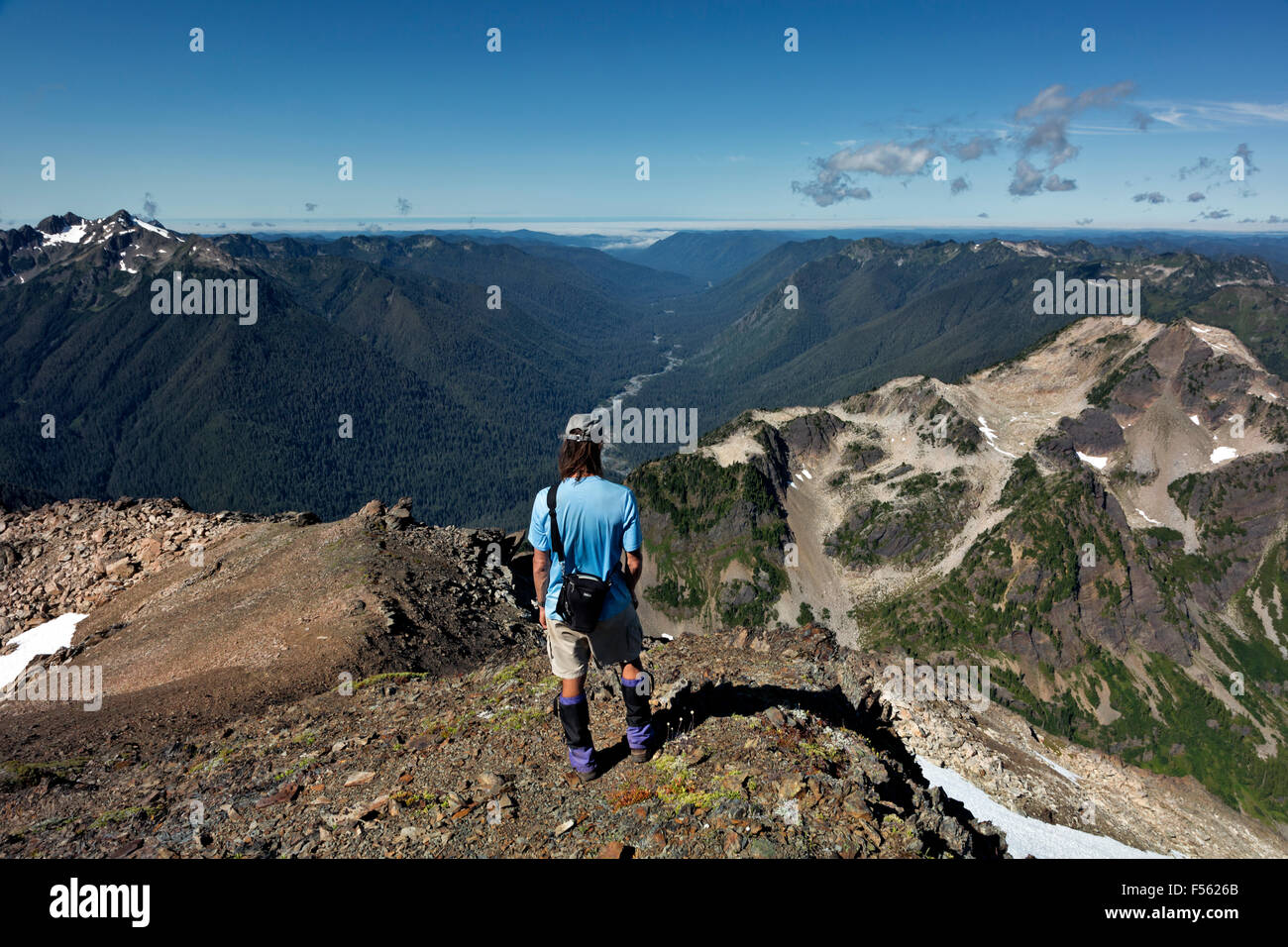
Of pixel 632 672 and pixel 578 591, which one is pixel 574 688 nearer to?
pixel 632 672

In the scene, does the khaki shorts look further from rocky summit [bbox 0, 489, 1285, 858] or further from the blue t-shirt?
rocky summit [bbox 0, 489, 1285, 858]

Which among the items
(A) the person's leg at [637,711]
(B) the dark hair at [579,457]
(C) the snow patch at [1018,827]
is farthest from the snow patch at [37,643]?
(C) the snow patch at [1018,827]

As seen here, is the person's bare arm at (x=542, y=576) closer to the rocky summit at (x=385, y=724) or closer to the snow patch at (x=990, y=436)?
the rocky summit at (x=385, y=724)

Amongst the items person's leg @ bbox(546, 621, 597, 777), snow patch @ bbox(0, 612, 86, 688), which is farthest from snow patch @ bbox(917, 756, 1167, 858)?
snow patch @ bbox(0, 612, 86, 688)

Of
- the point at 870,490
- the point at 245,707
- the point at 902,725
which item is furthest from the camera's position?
the point at 870,490

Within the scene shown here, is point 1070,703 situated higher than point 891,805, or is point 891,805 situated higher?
point 891,805

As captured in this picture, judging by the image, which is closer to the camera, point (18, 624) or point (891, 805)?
point (891, 805)

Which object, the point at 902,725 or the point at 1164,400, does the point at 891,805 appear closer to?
the point at 902,725
